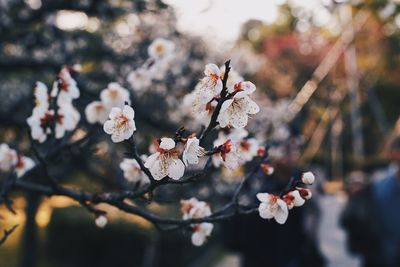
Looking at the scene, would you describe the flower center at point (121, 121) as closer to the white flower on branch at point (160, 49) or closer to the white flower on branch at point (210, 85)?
the white flower on branch at point (210, 85)

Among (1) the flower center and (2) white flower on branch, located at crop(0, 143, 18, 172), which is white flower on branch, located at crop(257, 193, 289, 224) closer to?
(1) the flower center

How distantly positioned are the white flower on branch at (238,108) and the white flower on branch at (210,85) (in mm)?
53

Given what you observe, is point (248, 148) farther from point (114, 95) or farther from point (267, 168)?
point (114, 95)

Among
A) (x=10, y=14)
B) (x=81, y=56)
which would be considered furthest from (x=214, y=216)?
(x=81, y=56)

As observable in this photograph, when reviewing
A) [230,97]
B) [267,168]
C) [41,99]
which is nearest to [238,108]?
[230,97]

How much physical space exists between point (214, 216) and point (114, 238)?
678 centimetres

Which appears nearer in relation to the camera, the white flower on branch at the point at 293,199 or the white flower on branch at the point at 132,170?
the white flower on branch at the point at 293,199

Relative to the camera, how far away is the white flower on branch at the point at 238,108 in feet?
4.57

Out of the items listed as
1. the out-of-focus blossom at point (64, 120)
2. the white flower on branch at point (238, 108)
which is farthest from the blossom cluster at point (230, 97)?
the out-of-focus blossom at point (64, 120)

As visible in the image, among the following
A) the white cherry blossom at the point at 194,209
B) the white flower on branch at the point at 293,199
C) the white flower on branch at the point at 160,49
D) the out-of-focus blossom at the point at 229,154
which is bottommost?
the white cherry blossom at the point at 194,209

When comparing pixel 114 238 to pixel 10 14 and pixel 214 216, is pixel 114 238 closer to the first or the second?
pixel 10 14

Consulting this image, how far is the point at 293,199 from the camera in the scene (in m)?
1.61

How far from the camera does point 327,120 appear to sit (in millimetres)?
21875

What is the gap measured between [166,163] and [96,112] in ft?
3.90
